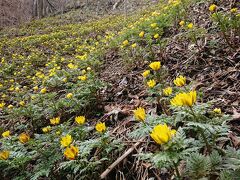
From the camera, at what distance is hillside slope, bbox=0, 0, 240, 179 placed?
5.38 feet

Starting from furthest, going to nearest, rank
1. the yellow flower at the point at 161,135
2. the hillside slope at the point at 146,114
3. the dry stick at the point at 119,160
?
the dry stick at the point at 119,160 → the hillside slope at the point at 146,114 → the yellow flower at the point at 161,135

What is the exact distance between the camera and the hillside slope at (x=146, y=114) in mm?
1640

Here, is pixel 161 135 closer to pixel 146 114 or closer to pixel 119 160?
pixel 119 160

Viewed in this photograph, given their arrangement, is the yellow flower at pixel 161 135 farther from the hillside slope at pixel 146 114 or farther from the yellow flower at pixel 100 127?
the yellow flower at pixel 100 127

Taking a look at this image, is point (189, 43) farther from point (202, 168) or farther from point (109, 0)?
point (109, 0)

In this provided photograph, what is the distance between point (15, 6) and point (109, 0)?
24.5ft

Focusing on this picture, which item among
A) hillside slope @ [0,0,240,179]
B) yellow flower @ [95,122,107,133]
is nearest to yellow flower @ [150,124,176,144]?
hillside slope @ [0,0,240,179]

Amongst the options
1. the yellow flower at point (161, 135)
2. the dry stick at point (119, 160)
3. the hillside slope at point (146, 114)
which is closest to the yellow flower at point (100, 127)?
the hillside slope at point (146, 114)

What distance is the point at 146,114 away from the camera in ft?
8.02

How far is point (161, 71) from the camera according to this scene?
11.9 ft

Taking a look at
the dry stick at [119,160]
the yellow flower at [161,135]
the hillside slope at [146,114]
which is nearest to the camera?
the yellow flower at [161,135]

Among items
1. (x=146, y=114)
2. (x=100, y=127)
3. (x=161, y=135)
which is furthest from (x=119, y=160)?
(x=161, y=135)

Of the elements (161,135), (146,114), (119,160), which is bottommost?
(119,160)

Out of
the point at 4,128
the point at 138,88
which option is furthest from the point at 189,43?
the point at 4,128
